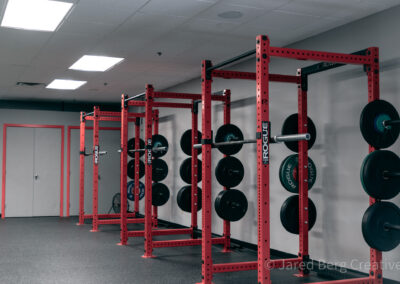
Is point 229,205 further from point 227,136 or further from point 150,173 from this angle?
point 150,173

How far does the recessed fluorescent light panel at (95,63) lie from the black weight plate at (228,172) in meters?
2.16

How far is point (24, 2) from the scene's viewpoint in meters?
4.08

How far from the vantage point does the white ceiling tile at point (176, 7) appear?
13.2 ft

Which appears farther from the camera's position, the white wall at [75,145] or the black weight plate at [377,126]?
the white wall at [75,145]

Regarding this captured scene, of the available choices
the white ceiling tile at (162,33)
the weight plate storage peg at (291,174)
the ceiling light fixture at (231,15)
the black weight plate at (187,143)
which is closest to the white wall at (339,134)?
the white ceiling tile at (162,33)

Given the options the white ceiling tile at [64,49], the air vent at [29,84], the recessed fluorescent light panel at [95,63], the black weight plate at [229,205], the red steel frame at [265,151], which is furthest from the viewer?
the air vent at [29,84]

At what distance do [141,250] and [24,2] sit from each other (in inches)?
138

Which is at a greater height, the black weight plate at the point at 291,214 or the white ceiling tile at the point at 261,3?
the white ceiling tile at the point at 261,3

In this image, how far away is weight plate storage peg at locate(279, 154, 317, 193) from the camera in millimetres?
4555

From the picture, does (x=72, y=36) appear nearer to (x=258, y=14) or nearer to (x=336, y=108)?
(x=258, y=14)

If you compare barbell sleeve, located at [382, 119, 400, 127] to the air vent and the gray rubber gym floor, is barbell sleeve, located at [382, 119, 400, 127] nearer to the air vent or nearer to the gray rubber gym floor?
the gray rubber gym floor

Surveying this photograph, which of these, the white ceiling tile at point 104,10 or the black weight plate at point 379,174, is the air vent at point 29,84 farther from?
the black weight plate at point 379,174

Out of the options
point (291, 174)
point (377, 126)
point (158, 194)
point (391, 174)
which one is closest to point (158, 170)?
point (158, 194)

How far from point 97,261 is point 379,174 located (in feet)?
11.3
